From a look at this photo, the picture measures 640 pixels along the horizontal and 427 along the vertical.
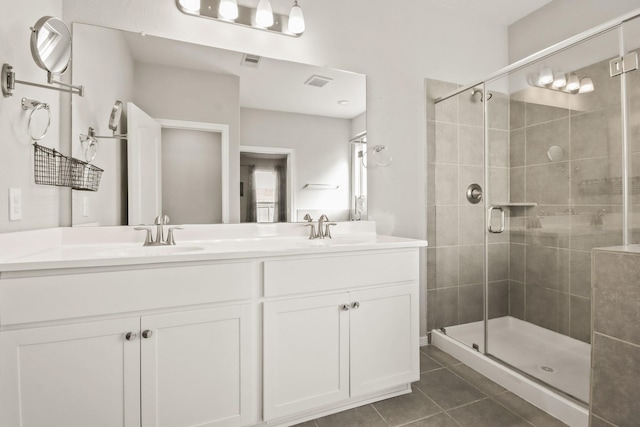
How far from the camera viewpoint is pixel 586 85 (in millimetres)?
1702

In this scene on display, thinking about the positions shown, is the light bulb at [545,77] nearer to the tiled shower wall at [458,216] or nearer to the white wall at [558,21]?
the tiled shower wall at [458,216]

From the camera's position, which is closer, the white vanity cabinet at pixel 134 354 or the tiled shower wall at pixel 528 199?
the white vanity cabinet at pixel 134 354

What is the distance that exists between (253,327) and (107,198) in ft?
3.32

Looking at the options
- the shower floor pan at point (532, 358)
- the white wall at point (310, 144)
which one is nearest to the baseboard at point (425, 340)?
the shower floor pan at point (532, 358)

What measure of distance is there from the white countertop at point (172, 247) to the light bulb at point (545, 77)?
1.20 m

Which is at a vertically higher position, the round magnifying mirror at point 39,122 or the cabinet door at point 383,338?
the round magnifying mirror at point 39,122

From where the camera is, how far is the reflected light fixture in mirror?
71.1 inches

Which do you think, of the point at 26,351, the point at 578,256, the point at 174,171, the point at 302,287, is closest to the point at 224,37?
the point at 174,171

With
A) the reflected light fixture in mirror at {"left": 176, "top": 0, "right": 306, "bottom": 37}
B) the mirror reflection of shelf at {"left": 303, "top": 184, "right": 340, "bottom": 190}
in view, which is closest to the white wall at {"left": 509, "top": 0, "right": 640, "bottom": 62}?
the reflected light fixture in mirror at {"left": 176, "top": 0, "right": 306, "bottom": 37}

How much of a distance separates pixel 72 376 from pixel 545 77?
2684mm

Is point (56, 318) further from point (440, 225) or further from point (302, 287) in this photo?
point (440, 225)

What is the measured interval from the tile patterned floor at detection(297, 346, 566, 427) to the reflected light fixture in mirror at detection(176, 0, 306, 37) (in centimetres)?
219

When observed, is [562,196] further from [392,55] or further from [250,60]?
[250,60]

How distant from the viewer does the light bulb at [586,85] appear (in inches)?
66.4
